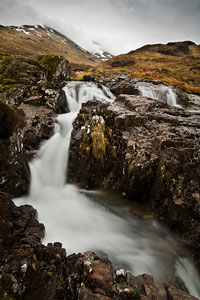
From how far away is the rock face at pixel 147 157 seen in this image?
9.46 metres

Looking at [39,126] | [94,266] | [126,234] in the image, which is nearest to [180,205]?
[126,234]

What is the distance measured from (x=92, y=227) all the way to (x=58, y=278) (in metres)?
4.11

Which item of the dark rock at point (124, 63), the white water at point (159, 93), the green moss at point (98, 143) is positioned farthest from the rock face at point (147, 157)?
the dark rock at point (124, 63)

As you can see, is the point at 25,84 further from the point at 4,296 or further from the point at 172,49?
the point at 172,49

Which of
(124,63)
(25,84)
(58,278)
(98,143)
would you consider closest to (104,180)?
(98,143)

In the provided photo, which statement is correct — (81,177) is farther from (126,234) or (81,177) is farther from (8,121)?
(8,121)

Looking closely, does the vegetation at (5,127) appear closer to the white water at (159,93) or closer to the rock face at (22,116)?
the rock face at (22,116)

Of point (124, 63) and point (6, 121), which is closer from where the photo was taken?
point (6, 121)

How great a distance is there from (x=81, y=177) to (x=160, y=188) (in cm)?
572

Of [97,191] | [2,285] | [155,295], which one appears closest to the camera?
[2,285]

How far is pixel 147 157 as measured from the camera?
11.2 metres

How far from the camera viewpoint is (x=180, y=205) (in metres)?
9.33

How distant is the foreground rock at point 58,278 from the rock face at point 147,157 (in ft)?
15.0

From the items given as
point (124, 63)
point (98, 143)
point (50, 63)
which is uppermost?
point (124, 63)
